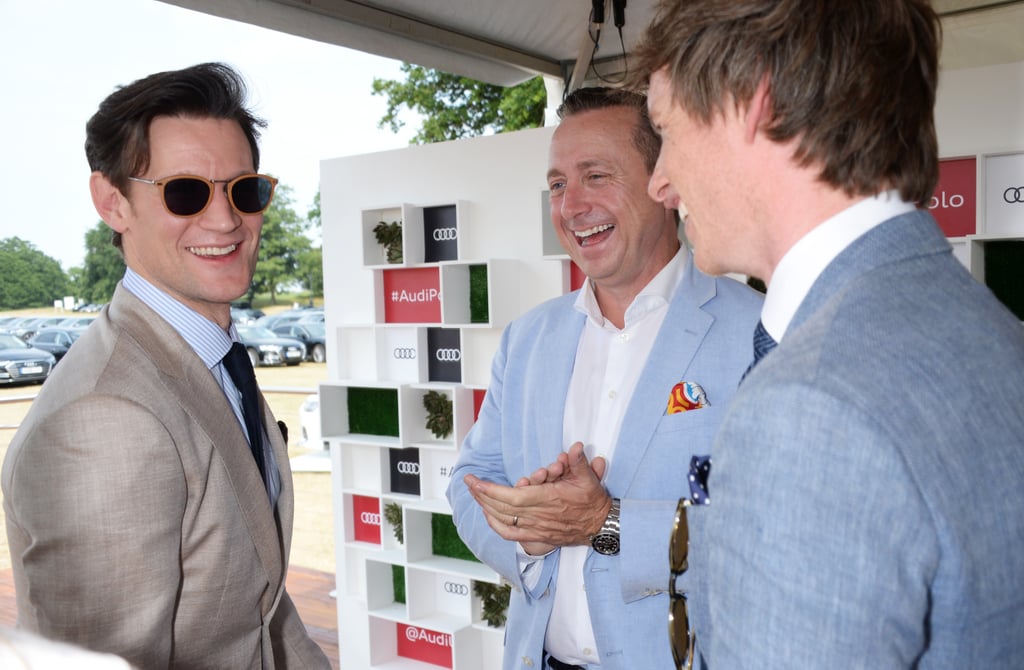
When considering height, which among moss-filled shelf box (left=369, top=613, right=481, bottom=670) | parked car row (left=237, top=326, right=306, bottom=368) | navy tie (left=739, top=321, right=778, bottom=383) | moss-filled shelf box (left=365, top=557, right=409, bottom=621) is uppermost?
navy tie (left=739, top=321, right=778, bottom=383)

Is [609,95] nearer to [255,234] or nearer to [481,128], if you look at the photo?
[255,234]

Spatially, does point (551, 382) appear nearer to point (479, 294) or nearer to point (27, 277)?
point (479, 294)

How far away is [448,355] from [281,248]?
18.7m

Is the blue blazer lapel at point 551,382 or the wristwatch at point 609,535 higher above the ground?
the blue blazer lapel at point 551,382

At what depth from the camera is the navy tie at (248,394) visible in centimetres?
149

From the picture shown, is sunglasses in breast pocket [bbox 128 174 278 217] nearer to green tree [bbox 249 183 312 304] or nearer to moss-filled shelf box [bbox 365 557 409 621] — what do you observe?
moss-filled shelf box [bbox 365 557 409 621]

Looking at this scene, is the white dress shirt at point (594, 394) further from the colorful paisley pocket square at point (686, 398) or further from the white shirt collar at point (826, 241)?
the white shirt collar at point (826, 241)

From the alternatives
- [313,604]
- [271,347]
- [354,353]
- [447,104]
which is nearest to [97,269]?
[313,604]

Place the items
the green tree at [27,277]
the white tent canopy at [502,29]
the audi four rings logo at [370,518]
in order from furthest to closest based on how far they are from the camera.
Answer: the green tree at [27,277], the audi four rings logo at [370,518], the white tent canopy at [502,29]

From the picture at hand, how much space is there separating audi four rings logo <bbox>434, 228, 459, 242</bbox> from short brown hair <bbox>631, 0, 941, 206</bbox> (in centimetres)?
408

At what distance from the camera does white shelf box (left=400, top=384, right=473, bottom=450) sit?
15.5 feet

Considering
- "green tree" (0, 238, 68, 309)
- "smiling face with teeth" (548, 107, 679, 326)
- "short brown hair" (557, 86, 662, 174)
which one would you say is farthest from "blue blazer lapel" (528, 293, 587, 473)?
"green tree" (0, 238, 68, 309)

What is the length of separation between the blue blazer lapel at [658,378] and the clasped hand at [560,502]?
6 centimetres

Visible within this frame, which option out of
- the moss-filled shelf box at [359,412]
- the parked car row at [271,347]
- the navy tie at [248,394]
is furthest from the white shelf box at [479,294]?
the parked car row at [271,347]
